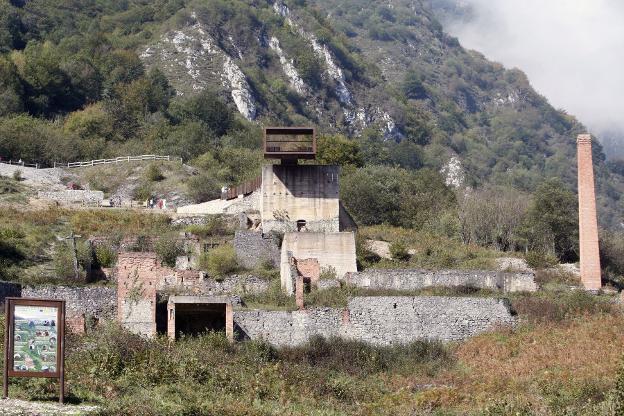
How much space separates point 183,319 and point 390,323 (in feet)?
23.2

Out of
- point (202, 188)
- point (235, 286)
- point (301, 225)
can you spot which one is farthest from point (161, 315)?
point (202, 188)

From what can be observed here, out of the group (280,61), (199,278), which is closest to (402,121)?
(280,61)

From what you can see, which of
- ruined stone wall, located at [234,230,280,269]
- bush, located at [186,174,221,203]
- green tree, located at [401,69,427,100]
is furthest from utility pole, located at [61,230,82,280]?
green tree, located at [401,69,427,100]

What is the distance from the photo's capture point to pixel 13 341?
27531 millimetres

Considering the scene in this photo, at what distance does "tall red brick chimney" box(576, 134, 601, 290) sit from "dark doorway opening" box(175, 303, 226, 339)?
17.2 metres

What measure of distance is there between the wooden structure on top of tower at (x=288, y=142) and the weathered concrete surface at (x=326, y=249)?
5.68 meters

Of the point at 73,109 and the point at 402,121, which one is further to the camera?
the point at 402,121

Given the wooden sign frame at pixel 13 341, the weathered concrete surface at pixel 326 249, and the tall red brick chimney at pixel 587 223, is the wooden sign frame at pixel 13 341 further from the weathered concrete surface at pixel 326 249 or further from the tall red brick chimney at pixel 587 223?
the tall red brick chimney at pixel 587 223

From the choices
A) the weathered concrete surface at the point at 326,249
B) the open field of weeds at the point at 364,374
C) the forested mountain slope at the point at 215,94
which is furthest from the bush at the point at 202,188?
the open field of weeds at the point at 364,374

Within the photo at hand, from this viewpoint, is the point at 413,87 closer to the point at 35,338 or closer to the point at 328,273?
the point at 328,273

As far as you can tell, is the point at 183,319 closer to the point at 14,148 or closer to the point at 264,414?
the point at 264,414

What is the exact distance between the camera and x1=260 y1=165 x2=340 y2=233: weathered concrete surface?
175 feet

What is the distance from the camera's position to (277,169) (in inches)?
2109

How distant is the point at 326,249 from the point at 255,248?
3.80 metres
